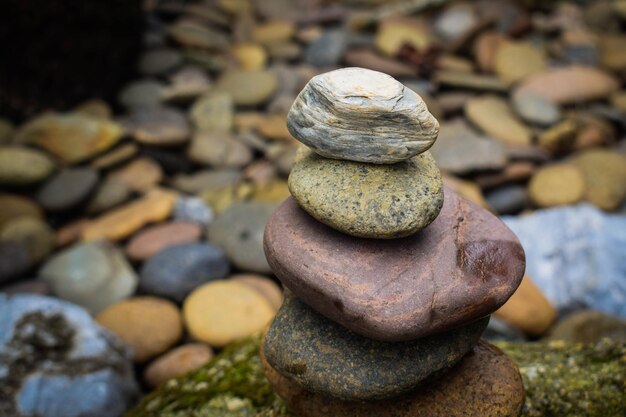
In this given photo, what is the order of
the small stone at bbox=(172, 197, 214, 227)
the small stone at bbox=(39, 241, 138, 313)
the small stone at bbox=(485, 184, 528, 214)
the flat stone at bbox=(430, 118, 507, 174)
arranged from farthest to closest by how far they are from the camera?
the flat stone at bbox=(430, 118, 507, 174) < the small stone at bbox=(485, 184, 528, 214) < the small stone at bbox=(172, 197, 214, 227) < the small stone at bbox=(39, 241, 138, 313)

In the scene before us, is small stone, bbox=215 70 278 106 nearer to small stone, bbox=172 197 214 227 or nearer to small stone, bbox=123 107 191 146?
small stone, bbox=123 107 191 146

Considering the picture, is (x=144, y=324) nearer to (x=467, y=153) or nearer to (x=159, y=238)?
(x=159, y=238)

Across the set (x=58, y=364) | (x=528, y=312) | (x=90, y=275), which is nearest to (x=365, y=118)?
(x=58, y=364)

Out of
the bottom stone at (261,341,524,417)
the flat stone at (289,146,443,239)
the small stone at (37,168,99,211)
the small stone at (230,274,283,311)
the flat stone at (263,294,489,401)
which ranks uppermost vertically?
the flat stone at (289,146,443,239)

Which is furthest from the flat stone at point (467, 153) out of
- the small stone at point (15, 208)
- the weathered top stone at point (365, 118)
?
the weathered top stone at point (365, 118)

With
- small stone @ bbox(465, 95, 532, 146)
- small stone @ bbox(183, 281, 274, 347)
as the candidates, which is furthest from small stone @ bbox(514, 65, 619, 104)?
small stone @ bbox(183, 281, 274, 347)

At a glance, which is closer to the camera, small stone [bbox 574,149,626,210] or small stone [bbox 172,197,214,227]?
small stone [bbox 172,197,214,227]

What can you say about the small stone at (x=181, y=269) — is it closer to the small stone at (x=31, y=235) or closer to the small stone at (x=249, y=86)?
the small stone at (x=31, y=235)

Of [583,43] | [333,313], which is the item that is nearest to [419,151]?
[333,313]
